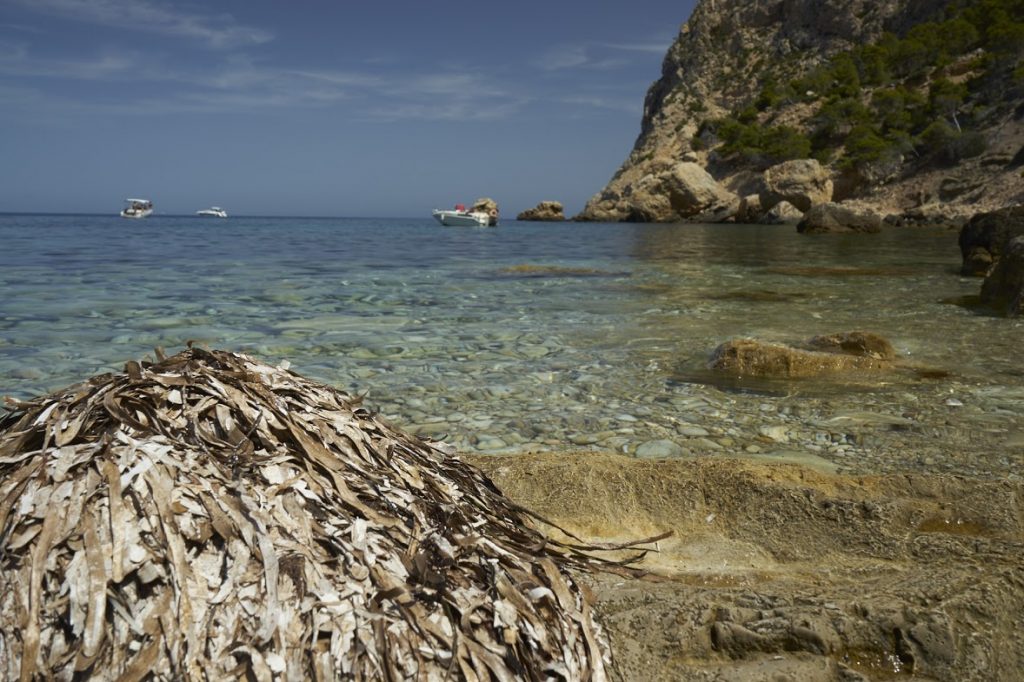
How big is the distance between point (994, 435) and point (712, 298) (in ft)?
24.2

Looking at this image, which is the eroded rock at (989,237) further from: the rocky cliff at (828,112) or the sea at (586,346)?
the rocky cliff at (828,112)

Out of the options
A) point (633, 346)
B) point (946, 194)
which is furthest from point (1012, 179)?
point (633, 346)

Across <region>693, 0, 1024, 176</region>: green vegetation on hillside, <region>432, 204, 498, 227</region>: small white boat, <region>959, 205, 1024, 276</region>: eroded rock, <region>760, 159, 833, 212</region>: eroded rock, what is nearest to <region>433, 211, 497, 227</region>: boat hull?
<region>432, 204, 498, 227</region>: small white boat

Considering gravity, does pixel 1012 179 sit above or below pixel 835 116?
below

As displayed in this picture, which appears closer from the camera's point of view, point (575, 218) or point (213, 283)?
point (213, 283)

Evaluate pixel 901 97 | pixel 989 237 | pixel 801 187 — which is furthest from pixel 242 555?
pixel 901 97

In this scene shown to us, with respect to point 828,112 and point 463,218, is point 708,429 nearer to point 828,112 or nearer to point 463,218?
point 463,218

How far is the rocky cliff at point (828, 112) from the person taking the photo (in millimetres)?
45062

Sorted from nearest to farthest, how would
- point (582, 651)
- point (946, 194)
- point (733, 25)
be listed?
point (582, 651) < point (946, 194) < point (733, 25)

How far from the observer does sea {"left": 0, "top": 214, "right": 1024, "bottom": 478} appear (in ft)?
15.2

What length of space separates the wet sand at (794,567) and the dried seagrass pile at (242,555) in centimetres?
61

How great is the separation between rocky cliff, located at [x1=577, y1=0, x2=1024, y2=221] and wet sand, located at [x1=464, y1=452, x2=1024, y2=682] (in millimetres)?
38610

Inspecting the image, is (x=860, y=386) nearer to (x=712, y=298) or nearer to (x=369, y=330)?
(x=369, y=330)

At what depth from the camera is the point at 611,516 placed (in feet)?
11.1
